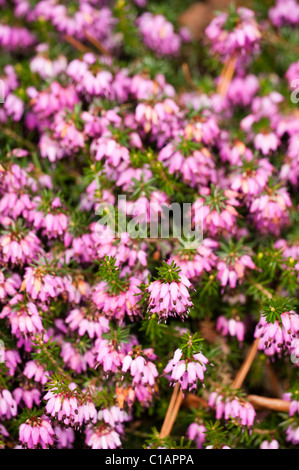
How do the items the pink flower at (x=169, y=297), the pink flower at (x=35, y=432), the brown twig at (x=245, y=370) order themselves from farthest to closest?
the brown twig at (x=245, y=370) < the pink flower at (x=35, y=432) < the pink flower at (x=169, y=297)

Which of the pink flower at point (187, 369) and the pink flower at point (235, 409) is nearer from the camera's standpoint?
the pink flower at point (187, 369)

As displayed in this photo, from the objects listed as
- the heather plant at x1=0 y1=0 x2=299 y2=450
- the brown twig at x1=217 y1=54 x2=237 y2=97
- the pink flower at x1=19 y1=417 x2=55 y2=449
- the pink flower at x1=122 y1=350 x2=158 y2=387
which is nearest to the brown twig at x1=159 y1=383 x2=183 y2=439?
the heather plant at x1=0 y1=0 x2=299 y2=450

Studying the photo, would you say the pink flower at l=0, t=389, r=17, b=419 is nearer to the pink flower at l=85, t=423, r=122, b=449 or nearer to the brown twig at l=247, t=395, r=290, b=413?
the pink flower at l=85, t=423, r=122, b=449

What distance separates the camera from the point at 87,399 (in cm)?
296

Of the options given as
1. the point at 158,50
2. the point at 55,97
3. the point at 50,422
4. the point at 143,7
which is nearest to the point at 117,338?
the point at 50,422

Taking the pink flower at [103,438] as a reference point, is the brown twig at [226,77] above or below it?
above

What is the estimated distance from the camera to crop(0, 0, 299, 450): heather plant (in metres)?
3.03

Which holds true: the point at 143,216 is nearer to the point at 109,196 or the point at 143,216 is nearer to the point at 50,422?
the point at 109,196

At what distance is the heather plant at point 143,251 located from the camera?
3029 millimetres

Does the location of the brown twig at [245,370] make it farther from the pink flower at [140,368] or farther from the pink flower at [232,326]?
the pink flower at [140,368]

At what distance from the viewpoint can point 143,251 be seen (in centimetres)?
324

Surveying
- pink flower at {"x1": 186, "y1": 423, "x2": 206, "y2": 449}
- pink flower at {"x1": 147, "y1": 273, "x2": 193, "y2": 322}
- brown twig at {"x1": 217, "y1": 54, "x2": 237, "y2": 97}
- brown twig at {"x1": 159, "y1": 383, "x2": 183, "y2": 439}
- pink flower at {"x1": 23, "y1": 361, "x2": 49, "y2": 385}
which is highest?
brown twig at {"x1": 217, "y1": 54, "x2": 237, "y2": 97}

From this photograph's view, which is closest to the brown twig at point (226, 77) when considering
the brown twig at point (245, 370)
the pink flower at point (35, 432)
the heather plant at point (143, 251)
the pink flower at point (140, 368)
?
the heather plant at point (143, 251)

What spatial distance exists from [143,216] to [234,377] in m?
1.37
